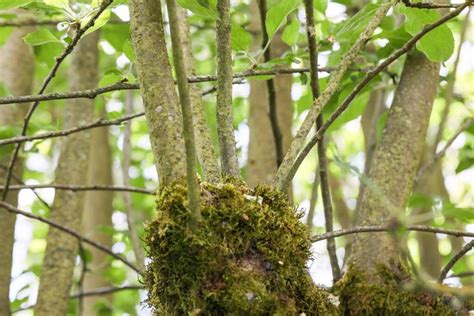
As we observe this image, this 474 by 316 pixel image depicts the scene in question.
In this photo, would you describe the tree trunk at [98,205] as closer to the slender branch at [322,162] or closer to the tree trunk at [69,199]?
the tree trunk at [69,199]

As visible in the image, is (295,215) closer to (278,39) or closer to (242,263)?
(242,263)

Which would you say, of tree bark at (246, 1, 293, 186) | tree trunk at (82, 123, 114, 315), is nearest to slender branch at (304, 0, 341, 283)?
tree bark at (246, 1, 293, 186)

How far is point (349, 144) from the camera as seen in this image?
7.06 meters

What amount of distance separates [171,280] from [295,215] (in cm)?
28

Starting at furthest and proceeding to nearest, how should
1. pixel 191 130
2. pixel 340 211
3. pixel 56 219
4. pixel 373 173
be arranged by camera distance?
pixel 340 211, pixel 56 219, pixel 373 173, pixel 191 130

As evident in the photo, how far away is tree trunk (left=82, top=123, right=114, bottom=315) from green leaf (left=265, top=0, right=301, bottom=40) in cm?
262

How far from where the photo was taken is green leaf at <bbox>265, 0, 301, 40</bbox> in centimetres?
151

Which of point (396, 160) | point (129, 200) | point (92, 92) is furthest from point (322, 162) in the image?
point (129, 200)

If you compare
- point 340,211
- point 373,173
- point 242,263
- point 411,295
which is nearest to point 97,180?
point 340,211

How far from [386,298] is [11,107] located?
1804 millimetres

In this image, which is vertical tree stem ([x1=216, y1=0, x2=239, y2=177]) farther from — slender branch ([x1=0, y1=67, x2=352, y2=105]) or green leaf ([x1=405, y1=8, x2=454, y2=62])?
green leaf ([x1=405, y1=8, x2=454, y2=62])

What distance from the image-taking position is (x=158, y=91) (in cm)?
120

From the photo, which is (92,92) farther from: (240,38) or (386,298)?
(386,298)

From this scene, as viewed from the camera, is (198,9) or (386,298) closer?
(198,9)
